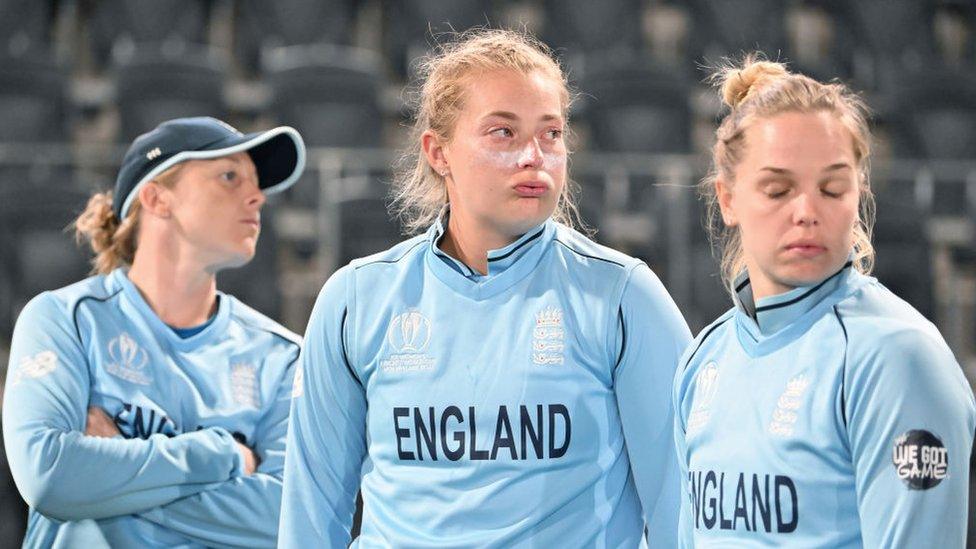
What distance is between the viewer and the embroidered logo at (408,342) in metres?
3.06

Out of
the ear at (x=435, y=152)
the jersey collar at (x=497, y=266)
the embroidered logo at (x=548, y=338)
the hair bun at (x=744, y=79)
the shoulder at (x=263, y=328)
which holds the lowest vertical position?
the embroidered logo at (x=548, y=338)

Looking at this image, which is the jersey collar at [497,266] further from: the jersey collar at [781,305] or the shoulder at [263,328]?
the shoulder at [263,328]

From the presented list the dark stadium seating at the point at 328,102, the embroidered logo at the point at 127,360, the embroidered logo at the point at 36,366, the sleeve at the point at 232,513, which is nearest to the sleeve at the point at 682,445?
the sleeve at the point at 232,513

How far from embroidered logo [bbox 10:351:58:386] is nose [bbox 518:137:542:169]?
146 centimetres

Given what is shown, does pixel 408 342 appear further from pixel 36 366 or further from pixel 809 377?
pixel 36 366

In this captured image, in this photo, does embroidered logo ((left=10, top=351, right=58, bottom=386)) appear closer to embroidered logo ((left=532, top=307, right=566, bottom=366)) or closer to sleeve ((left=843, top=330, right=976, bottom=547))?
embroidered logo ((left=532, top=307, right=566, bottom=366))

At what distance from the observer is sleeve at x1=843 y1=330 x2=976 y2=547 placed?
7.06 ft

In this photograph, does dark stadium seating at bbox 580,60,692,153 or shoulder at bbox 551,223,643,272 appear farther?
dark stadium seating at bbox 580,60,692,153

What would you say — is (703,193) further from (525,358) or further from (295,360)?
(295,360)

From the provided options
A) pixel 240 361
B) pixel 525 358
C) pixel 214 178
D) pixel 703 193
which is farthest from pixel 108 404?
pixel 703 193

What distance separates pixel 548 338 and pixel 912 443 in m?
1.01

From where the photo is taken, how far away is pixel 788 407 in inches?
95.7

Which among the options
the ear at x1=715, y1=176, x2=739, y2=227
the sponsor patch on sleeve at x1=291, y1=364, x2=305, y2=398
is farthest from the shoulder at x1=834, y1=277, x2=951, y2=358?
the sponsor patch on sleeve at x1=291, y1=364, x2=305, y2=398

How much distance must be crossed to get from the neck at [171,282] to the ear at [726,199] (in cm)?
179
